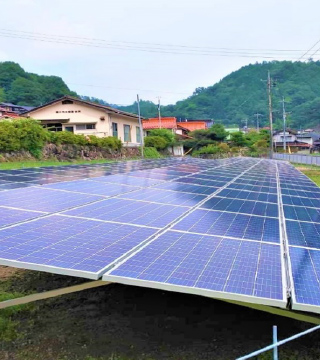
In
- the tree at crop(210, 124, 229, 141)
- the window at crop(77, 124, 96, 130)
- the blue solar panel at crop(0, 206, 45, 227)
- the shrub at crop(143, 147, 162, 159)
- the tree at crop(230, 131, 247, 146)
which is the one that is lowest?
the blue solar panel at crop(0, 206, 45, 227)

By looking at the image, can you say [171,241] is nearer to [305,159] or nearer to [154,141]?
[305,159]

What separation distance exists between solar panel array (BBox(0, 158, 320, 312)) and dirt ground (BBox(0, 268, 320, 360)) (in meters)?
1.54

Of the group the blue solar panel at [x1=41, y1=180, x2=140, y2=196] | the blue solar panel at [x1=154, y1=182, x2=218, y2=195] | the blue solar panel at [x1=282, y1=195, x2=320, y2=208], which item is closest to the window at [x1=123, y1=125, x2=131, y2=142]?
the blue solar panel at [x1=154, y1=182, x2=218, y2=195]

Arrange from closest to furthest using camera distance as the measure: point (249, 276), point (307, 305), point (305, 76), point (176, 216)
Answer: point (307, 305), point (249, 276), point (176, 216), point (305, 76)

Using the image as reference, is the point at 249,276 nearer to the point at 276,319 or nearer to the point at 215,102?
the point at 276,319

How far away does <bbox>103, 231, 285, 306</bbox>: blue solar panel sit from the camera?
387 cm

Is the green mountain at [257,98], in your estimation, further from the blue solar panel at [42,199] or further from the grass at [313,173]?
the blue solar panel at [42,199]

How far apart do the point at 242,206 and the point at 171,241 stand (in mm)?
3396

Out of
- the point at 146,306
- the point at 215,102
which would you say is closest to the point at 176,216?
the point at 146,306

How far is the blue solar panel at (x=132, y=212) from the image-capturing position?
20.4 ft

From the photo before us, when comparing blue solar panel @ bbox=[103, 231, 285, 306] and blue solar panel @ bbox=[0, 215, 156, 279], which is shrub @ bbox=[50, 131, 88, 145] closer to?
blue solar panel @ bbox=[0, 215, 156, 279]

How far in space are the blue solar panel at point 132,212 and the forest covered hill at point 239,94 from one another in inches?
2743

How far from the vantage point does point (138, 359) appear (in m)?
4.93

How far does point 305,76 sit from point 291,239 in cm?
8773
